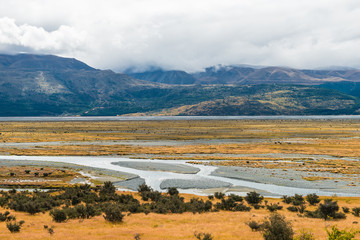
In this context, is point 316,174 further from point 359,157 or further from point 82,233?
point 82,233

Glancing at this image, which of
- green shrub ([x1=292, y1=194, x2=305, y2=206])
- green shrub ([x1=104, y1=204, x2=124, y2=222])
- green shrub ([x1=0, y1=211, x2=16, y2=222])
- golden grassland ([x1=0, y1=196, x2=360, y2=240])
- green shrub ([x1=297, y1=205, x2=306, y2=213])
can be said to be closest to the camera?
golden grassland ([x1=0, y1=196, x2=360, y2=240])

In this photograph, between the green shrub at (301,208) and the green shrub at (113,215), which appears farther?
the green shrub at (301,208)

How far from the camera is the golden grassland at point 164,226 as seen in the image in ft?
78.4

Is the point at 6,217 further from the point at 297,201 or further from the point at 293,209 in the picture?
the point at 297,201

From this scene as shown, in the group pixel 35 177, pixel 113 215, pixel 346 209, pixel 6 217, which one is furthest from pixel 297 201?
pixel 35 177

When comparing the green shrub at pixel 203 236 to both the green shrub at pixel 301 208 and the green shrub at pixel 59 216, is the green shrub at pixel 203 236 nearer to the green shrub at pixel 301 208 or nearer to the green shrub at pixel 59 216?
the green shrub at pixel 59 216

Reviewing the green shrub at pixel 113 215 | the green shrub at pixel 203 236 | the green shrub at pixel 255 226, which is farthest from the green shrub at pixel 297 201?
the green shrub at pixel 113 215

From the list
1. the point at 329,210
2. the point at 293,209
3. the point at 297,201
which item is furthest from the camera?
the point at 297,201

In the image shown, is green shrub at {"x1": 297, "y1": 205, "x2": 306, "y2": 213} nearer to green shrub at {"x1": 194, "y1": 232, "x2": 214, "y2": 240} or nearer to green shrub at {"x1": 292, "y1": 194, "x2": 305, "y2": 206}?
green shrub at {"x1": 292, "y1": 194, "x2": 305, "y2": 206}

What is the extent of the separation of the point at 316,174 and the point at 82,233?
48.3 metres

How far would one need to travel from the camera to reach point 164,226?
26.9 meters

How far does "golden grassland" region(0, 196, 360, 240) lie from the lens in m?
23.9

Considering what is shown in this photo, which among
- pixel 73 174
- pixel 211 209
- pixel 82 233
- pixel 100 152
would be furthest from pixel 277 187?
pixel 100 152

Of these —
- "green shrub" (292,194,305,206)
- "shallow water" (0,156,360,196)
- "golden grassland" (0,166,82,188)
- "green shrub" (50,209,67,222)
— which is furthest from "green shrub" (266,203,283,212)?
"golden grassland" (0,166,82,188)
